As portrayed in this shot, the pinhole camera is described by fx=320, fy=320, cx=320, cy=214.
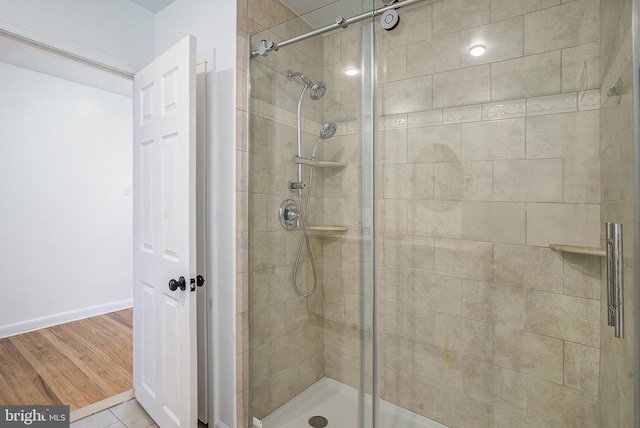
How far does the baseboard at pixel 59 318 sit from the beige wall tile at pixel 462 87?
4.02 m

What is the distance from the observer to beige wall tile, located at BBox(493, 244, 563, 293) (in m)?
1.39

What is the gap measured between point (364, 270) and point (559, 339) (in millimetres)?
891

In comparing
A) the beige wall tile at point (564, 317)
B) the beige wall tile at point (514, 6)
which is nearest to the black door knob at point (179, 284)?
the beige wall tile at point (564, 317)

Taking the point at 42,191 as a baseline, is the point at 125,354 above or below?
below

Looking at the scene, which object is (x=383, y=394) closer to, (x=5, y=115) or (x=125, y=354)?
(x=125, y=354)

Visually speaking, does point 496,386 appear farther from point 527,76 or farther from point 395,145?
point 527,76

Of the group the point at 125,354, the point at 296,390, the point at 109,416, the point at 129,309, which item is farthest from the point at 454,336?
the point at 129,309

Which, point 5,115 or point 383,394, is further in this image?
point 5,115

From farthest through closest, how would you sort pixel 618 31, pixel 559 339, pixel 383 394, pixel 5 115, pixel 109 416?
pixel 5 115, pixel 109 416, pixel 383 394, pixel 559 339, pixel 618 31

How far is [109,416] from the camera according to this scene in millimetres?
1891

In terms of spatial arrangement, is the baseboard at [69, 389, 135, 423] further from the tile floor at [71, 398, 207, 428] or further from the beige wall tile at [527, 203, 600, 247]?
the beige wall tile at [527, 203, 600, 247]

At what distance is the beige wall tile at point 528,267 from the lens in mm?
1393

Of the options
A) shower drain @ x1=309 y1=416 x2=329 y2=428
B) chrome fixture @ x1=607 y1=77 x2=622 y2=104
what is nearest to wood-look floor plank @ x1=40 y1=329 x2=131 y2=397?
shower drain @ x1=309 y1=416 x2=329 y2=428
